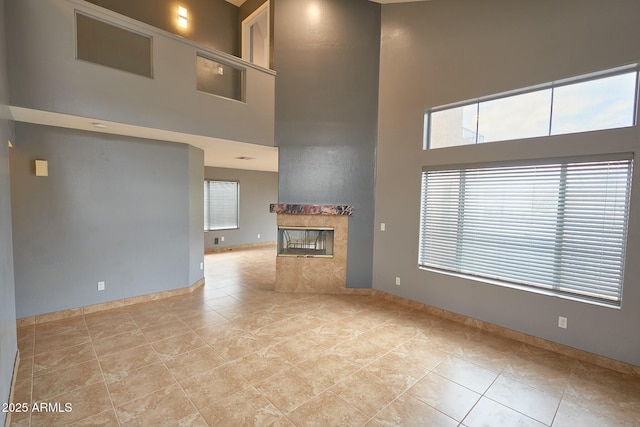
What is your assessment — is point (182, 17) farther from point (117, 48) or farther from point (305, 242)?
point (305, 242)

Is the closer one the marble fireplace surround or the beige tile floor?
the beige tile floor

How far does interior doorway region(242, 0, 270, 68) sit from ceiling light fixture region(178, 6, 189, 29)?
1.11 meters

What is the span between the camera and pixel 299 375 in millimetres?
2615

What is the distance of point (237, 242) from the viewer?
8.84 metres

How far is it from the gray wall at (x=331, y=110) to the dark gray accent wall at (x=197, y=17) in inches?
69.2

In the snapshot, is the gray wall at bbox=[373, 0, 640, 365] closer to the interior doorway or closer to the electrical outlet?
the electrical outlet

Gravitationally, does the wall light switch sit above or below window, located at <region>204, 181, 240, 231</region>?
above

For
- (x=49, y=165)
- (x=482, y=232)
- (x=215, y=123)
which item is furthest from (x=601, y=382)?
(x=49, y=165)

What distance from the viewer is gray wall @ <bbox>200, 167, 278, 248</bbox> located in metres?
8.38

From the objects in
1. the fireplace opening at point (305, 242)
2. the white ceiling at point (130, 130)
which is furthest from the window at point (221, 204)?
the fireplace opening at point (305, 242)

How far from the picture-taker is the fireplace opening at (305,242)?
503 centimetres

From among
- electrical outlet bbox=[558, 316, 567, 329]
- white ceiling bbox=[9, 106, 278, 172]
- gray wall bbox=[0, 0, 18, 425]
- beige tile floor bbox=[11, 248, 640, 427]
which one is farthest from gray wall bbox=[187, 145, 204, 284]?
electrical outlet bbox=[558, 316, 567, 329]

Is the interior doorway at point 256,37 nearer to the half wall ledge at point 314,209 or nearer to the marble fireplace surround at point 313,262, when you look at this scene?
the half wall ledge at point 314,209

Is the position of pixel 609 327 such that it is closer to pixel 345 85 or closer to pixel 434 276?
pixel 434 276
